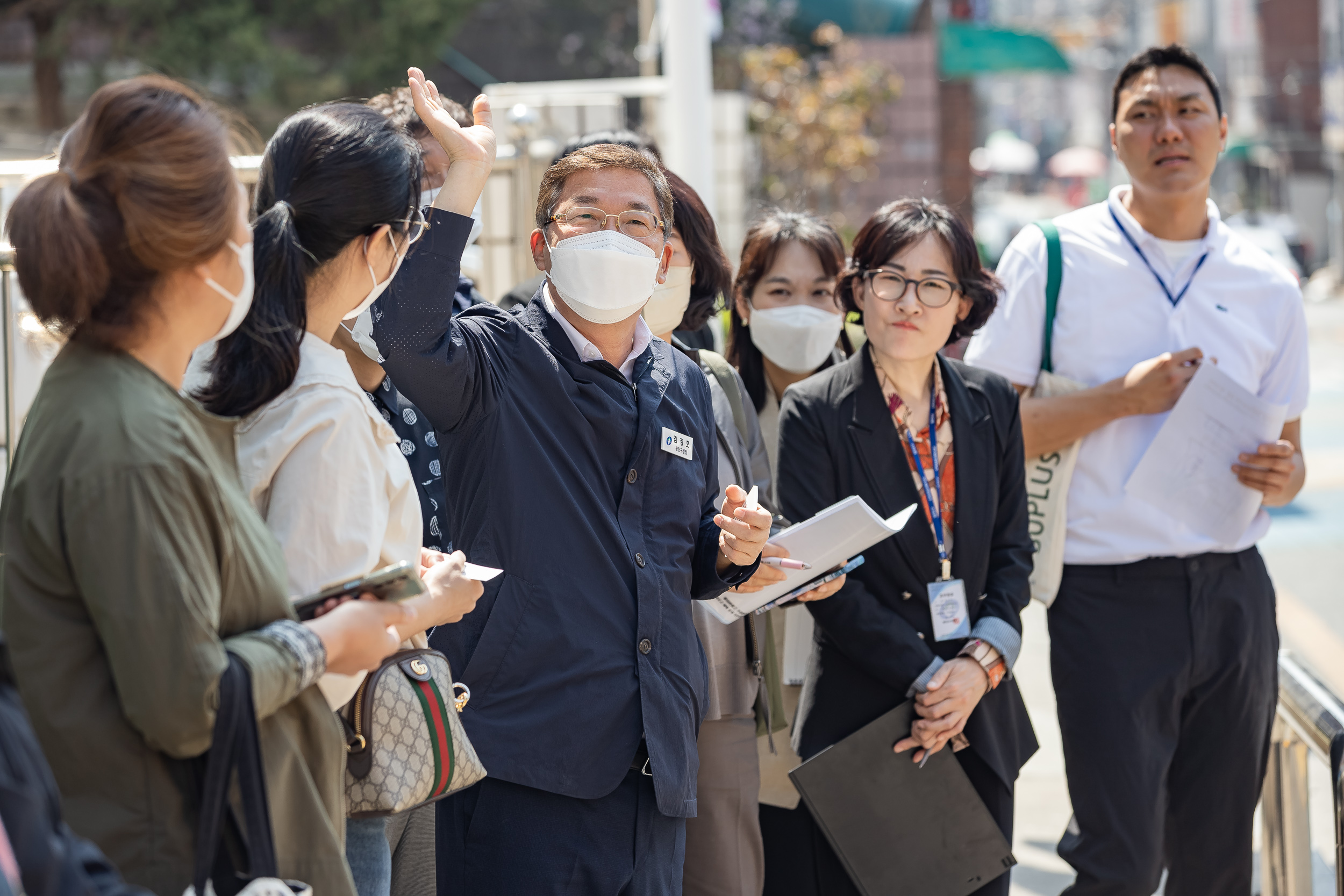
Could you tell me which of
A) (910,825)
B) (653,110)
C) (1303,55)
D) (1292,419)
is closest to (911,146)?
(653,110)

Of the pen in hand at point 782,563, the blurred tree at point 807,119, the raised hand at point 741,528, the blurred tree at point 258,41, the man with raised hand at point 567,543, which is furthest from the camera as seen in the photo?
the blurred tree at point 258,41

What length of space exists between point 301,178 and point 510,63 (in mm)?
17954

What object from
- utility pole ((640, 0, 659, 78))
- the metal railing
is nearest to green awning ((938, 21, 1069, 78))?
utility pole ((640, 0, 659, 78))

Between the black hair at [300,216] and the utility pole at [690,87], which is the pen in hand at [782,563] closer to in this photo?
the black hair at [300,216]

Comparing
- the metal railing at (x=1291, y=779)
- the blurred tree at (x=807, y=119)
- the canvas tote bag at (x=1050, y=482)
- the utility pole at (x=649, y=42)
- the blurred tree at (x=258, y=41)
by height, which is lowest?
the metal railing at (x=1291, y=779)

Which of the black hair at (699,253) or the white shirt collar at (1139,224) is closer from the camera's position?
the black hair at (699,253)

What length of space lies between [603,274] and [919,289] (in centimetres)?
103

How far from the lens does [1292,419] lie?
3740 mm

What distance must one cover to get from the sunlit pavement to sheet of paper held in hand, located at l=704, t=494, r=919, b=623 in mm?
1783

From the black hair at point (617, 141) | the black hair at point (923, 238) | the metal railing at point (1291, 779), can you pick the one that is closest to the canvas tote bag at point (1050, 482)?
the black hair at point (923, 238)

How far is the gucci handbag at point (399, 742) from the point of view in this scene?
1.92 metres

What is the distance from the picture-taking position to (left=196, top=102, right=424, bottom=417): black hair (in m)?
1.86

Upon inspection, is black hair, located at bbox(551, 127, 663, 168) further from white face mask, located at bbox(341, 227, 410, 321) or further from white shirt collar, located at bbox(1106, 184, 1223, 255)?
white face mask, located at bbox(341, 227, 410, 321)

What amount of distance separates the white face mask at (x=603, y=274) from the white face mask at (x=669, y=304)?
686mm
